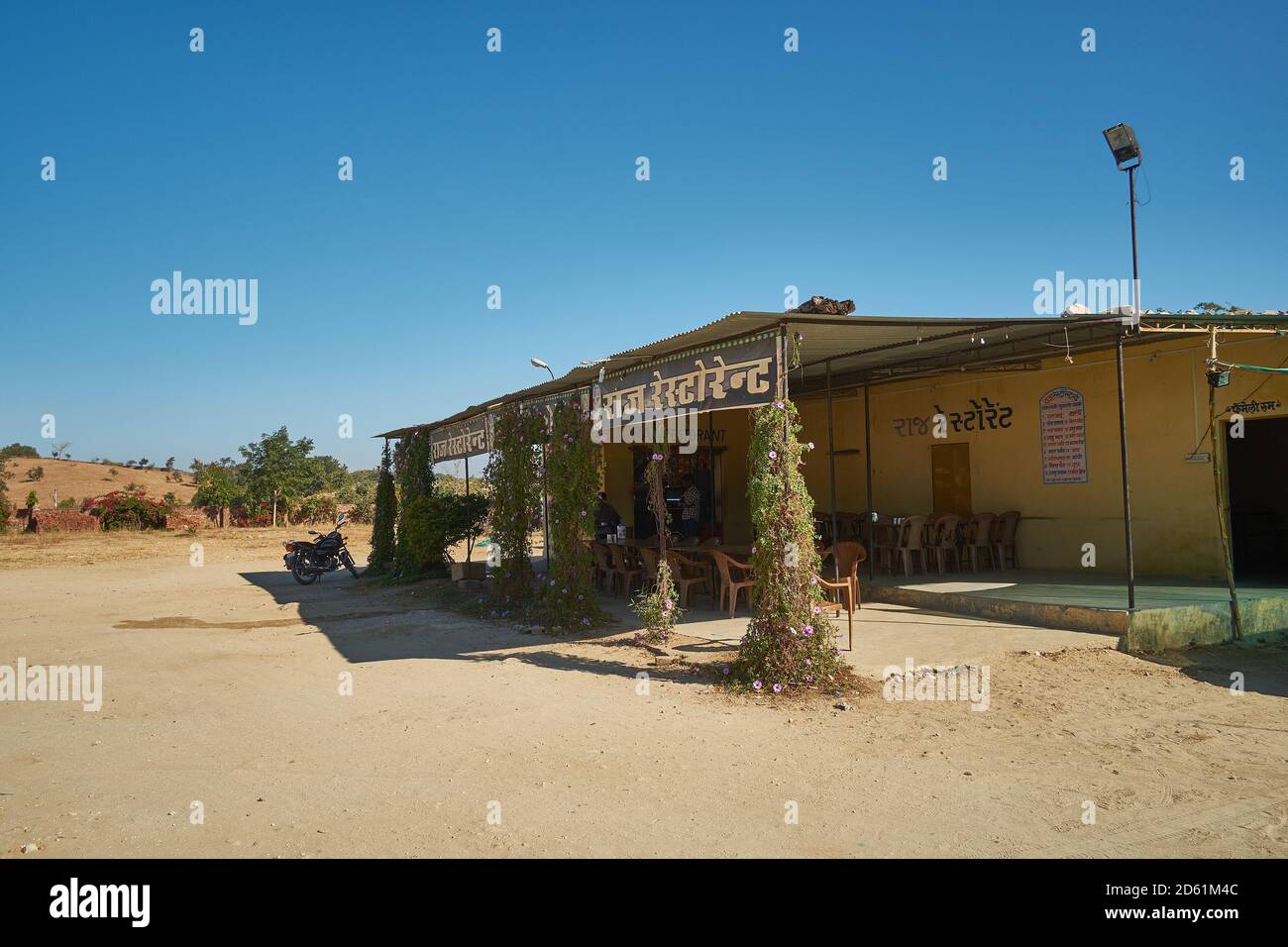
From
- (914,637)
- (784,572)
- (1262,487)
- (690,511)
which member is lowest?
(914,637)

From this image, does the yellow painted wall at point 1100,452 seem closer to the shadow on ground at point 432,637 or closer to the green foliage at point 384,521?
the shadow on ground at point 432,637

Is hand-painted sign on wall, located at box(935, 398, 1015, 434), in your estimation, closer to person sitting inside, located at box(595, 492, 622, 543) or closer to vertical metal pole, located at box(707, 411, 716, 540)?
vertical metal pole, located at box(707, 411, 716, 540)

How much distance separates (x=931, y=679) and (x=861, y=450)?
8.80 m

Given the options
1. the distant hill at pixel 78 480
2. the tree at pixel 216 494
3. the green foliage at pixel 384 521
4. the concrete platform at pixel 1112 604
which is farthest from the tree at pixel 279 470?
the concrete platform at pixel 1112 604

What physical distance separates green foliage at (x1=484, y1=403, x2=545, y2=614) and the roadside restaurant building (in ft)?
1.88

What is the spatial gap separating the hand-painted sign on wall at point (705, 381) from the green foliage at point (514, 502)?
1913mm

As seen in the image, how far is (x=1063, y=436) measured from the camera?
1170 centimetres

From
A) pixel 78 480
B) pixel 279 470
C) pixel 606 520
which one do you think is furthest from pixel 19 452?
pixel 606 520

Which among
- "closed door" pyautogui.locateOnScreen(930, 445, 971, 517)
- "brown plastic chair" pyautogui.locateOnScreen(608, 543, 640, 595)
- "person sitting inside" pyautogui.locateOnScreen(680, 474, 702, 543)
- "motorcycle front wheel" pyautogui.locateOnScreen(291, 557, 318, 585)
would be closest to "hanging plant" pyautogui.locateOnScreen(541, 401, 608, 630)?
"brown plastic chair" pyautogui.locateOnScreen(608, 543, 640, 595)

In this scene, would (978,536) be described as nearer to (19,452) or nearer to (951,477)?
(951,477)

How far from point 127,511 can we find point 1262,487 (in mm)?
32124

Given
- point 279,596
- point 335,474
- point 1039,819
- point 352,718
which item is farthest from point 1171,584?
point 335,474

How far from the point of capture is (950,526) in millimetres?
11992
